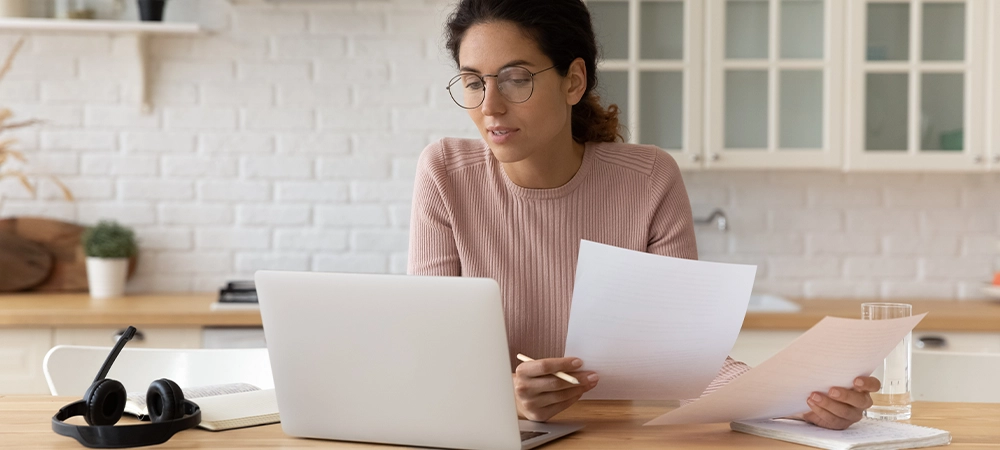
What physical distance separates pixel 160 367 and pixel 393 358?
2.84 feet

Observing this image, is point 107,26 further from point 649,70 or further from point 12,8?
point 649,70

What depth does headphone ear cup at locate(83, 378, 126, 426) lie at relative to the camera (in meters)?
1.21

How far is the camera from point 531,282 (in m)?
1.81

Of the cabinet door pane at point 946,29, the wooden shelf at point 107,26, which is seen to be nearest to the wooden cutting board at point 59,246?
the wooden shelf at point 107,26

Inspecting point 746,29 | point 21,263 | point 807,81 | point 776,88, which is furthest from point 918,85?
point 21,263

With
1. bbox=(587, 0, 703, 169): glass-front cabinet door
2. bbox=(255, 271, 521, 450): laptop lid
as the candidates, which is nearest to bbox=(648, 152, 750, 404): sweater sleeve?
bbox=(255, 271, 521, 450): laptop lid

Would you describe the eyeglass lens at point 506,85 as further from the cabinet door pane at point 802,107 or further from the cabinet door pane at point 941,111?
the cabinet door pane at point 941,111

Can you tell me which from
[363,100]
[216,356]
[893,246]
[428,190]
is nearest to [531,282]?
[428,190]

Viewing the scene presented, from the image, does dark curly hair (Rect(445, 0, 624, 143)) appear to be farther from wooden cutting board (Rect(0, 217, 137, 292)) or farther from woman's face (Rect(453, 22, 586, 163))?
wooden cutting board (Rect(0, 217, 137, 292))

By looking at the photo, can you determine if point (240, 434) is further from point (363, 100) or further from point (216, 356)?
point (363, 100)

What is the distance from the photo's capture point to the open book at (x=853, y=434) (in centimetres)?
120

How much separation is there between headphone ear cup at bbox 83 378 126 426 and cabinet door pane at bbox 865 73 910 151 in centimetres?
260

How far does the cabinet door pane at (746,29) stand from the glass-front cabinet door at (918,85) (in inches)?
11.1

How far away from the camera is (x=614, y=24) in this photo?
3152 millimetres
